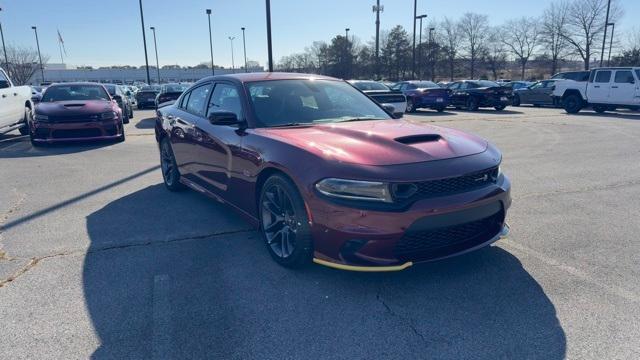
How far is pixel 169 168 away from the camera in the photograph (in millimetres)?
6309

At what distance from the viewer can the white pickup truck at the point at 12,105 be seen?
10.6 m

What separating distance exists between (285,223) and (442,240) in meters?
1.20

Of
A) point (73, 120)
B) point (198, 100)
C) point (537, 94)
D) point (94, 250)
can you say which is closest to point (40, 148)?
point (73, 120)

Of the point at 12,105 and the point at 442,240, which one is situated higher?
the point at 12,105

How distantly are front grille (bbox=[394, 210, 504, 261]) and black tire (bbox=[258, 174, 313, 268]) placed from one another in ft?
2.29

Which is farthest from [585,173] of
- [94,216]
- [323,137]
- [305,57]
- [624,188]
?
[305,57]

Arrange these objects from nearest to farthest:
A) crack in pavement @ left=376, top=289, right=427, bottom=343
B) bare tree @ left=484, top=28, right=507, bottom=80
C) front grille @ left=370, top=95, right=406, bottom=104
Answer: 1. crack in pavement @ left=376, top=289, right=427, bottom=343
2. front grille @ left=370, top=95, right=406, bottom=104
3. bare tree @ left=484, top=28, right=507, bottom=80

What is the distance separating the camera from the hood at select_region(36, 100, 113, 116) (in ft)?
32.9

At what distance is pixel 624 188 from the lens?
6207mm

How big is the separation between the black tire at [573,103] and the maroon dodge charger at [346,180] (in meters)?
17.7

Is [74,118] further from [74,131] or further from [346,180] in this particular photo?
[346,180]

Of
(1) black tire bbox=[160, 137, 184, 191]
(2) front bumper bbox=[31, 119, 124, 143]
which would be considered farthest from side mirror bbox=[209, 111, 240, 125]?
(2) front bumper bbox=[31, 119, 124, 143]

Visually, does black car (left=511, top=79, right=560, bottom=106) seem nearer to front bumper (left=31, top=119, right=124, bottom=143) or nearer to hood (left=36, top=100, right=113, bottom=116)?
front bumper (left=31, top=119, right=124, bottom=143)

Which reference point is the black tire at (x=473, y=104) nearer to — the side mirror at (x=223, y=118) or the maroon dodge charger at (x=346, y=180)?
the maroon dodge charger at (x=346, y=180)
